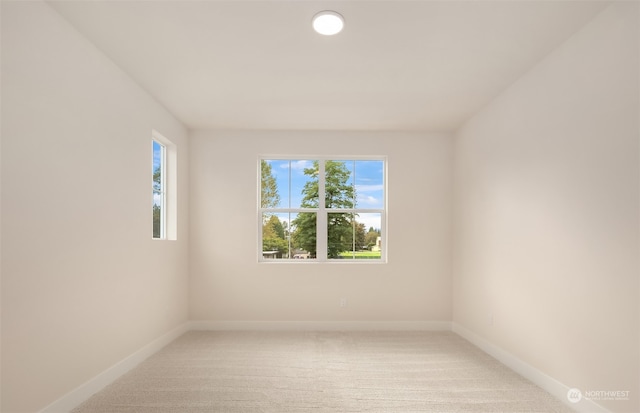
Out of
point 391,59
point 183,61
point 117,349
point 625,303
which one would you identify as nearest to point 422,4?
point 391,59

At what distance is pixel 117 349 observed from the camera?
3307 millimetres

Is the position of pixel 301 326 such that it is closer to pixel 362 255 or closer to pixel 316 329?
pixel 316 329

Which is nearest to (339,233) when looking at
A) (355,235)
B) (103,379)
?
(355,235)

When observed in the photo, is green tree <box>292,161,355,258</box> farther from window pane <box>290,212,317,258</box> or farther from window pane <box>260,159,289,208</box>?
window pane <box>260,159,289,208</box>

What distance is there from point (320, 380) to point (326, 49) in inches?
102

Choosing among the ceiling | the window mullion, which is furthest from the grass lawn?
the ceiling

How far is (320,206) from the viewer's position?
532cm

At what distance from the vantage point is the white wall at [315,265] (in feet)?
16.9

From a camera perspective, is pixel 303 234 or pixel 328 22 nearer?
pixel 328 22

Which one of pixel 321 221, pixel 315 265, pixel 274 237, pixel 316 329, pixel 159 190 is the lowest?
pixel 316 329

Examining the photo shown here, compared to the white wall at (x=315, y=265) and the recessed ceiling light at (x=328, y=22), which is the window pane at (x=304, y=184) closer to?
the white wall at (x=315, y=265)

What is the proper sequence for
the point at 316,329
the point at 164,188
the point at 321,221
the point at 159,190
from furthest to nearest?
the point at 321,221 → the point at 316,329 → the point at 164,188 → the point at 159,190

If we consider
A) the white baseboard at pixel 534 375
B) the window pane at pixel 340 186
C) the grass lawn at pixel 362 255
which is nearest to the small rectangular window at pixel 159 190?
the window pane at pixel 340 186

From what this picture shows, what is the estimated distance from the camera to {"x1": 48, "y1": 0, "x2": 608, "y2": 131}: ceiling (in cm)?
245
